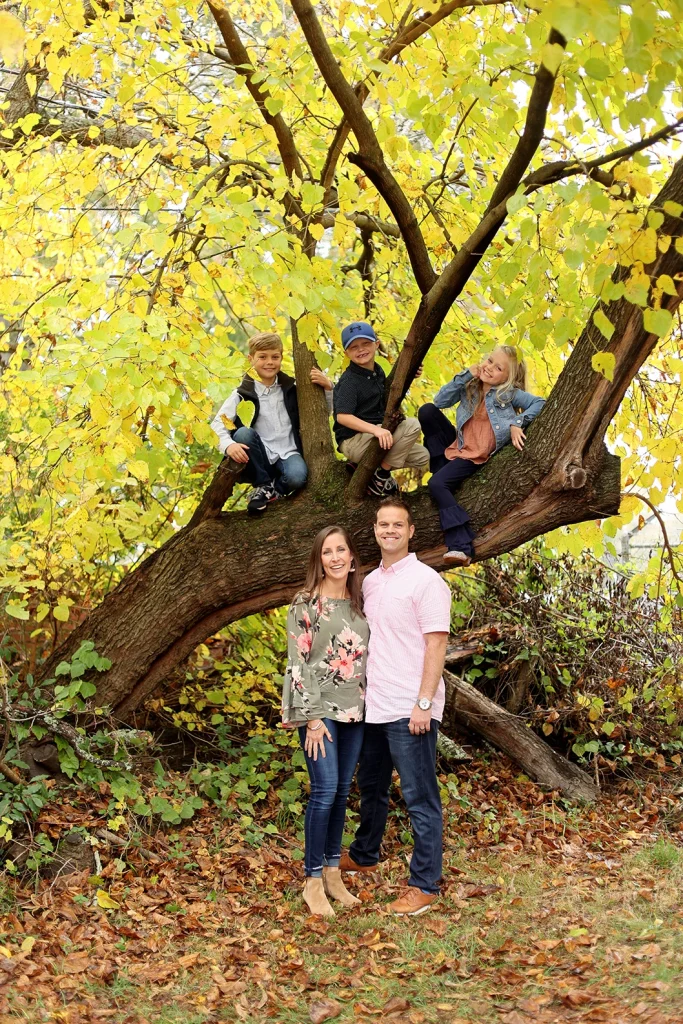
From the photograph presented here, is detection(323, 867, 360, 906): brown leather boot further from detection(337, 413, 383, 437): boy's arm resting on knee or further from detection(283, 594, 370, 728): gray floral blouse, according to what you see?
detection(337, 413, 383, 437): boy's arm resting on knee

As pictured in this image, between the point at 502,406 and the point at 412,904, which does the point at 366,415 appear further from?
the point at 412,904

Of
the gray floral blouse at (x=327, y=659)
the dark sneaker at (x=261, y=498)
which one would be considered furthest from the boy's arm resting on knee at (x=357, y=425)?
the gray floral blouse at (x=327, y=659)

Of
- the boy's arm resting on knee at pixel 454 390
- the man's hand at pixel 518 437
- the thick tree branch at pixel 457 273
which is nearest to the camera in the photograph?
the thick tree branch at pixel 457 273

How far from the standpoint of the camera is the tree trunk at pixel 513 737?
21.9ft

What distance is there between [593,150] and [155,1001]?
4847 millimetres

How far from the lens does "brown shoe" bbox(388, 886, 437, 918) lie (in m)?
4.25

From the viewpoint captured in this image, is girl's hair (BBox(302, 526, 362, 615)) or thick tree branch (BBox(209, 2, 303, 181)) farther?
thick tree branch (BBox(209, 2, 303, 181))

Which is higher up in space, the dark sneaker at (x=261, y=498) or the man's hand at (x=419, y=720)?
the dark sneaker at (x=261, y=498)

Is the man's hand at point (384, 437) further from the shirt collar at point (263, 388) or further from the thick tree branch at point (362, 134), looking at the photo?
the shirt collar at point (263, 388)

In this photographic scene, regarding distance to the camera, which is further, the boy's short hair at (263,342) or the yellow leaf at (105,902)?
the boy's short hair at (263,342)

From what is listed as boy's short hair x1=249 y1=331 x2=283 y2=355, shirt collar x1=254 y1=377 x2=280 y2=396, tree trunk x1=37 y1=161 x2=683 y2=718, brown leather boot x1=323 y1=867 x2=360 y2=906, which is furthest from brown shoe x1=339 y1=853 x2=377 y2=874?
boy's short hair x1=249 y1=331 x2=283 y2=355

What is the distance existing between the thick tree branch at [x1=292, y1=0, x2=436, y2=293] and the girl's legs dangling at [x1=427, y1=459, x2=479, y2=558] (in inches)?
36.9

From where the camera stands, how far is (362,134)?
3920mm

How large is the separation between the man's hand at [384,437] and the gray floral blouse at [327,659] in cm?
77
